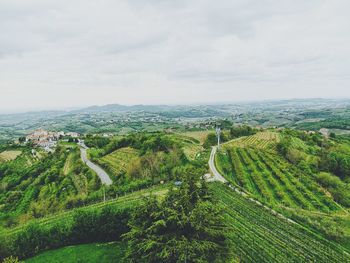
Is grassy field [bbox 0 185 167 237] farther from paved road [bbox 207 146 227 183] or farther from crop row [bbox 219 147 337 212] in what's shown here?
crop row [bbox 219 147 337 212]

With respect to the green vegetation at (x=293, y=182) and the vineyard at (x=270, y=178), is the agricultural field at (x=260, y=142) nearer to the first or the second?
the green vegetation at (x=293, y=182)

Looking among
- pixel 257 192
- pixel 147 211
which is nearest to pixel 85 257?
pixel 147 211

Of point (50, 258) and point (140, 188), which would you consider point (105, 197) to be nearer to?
point (140, 188)

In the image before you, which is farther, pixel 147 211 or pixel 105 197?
pixel 105 197

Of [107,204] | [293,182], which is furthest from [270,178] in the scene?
[107,204]

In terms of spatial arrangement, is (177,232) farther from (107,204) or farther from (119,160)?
(119,160)
